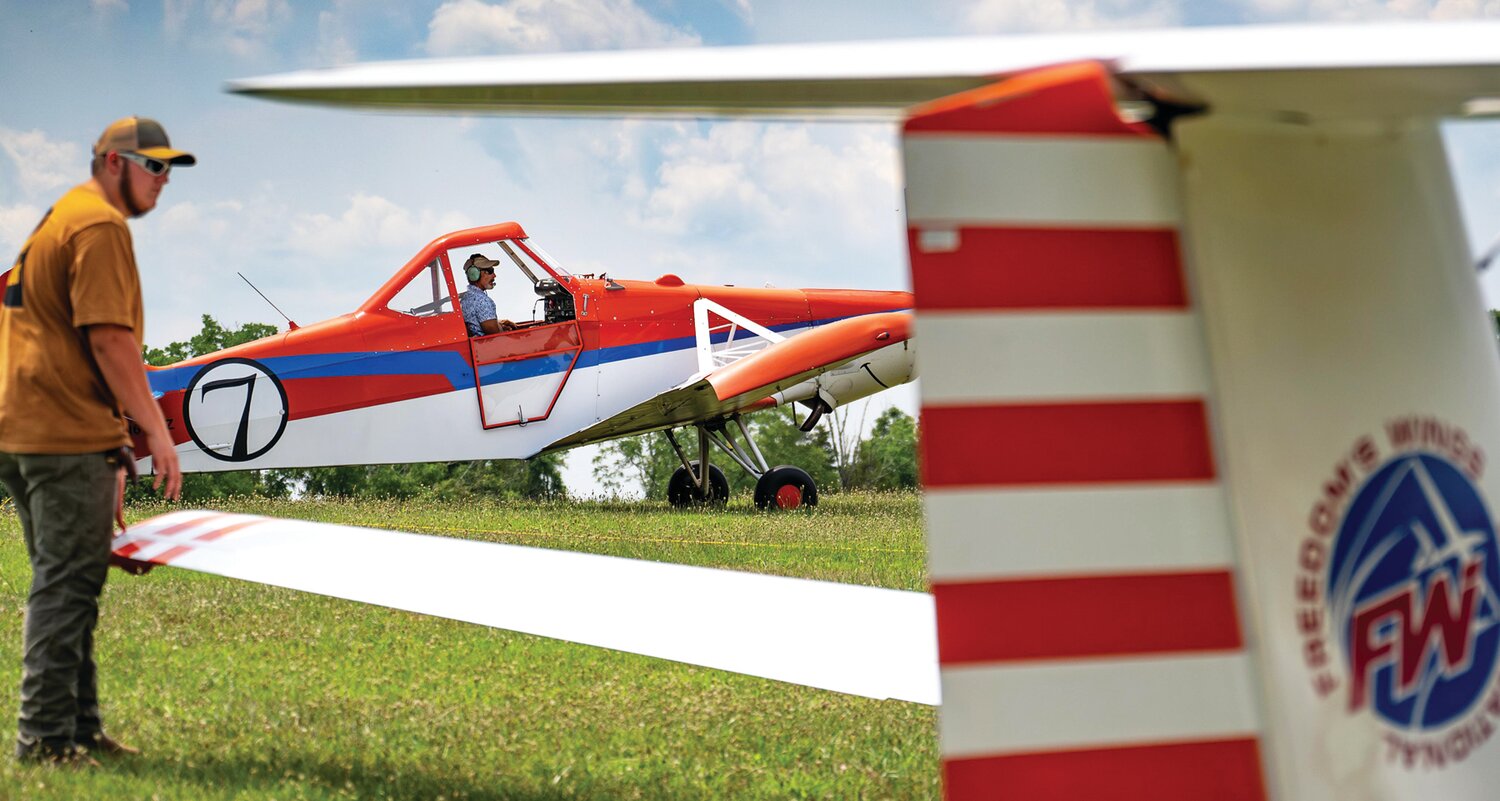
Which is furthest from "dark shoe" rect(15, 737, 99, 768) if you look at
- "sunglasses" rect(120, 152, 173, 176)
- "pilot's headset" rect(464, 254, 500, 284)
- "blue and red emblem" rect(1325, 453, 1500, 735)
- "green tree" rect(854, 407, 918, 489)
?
"green tree" rect(854, 407, 918, 489)

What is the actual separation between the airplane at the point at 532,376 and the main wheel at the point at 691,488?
0.06 ft

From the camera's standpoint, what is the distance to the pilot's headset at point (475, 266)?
36.0 ft

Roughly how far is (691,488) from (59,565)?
32.0ft

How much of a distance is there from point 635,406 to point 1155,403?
10.1m

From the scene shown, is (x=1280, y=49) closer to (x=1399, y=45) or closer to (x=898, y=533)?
(x=1399, y=45)

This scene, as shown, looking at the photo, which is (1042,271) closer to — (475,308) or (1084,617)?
(1084,617)

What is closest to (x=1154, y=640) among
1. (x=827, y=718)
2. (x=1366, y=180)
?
(x=1366, y=180)

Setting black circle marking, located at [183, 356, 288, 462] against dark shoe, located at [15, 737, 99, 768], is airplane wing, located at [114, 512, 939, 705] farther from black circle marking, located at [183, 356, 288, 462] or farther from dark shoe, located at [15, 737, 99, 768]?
black circle marking, located at [183, 356, 288, 462]

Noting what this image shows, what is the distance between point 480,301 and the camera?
10938 millimetres

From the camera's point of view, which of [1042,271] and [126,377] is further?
[126,377]

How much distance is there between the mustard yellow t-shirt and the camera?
292 centimetres

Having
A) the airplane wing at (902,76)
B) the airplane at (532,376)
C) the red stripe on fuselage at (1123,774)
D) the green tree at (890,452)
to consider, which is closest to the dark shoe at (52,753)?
the airplane wing at (902,76)

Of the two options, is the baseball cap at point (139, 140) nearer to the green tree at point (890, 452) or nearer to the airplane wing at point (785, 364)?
the airplane wing at point (785, 364)

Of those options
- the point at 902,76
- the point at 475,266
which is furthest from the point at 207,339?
the point at 902,76
